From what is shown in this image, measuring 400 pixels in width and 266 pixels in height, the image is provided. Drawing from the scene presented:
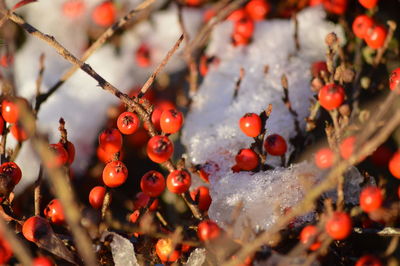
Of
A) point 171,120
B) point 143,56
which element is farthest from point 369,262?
point 143,56

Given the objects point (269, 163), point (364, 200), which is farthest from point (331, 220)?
point (269, 163)

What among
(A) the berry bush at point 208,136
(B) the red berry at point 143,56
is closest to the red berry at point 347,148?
(A) the berry bush at point 208,136

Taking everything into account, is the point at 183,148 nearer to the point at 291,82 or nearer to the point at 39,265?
the point at 291,82

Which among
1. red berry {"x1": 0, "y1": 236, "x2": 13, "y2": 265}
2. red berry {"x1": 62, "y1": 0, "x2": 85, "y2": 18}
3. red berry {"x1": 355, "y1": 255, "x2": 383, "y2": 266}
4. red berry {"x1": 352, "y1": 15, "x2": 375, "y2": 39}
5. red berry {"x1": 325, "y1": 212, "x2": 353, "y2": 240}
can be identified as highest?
red berry {"x1": 62, "y1": 0, "x2": 85, "y2": 18}

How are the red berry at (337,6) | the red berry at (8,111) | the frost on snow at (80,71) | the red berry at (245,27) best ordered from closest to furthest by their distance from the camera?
the red berry at (8,111)
the red berry at (337,6)
the red berry at (245,27)
the frost on snow at (80,71)

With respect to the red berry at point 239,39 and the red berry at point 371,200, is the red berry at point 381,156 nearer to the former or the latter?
the red berry at point 371,200

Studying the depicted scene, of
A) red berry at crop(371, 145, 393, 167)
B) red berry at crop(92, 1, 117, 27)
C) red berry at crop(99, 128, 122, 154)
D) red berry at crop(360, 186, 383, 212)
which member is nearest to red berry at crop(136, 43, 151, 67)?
red berry at crop(92, 1, 117, 27)

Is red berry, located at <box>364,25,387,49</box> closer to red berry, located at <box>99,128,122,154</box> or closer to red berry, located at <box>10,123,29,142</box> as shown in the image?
red berry, located at <box>99,128,122,154</box>
